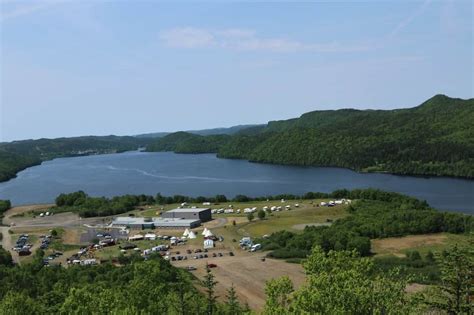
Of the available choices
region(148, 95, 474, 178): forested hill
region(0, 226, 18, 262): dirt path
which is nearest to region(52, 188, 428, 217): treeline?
region(0, 226, 18, 262): dirt path

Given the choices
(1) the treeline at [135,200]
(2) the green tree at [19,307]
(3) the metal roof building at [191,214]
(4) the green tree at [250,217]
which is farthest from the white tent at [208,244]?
(2) the green tree at [19,307]

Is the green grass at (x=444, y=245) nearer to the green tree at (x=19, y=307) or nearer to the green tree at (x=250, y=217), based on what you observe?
the green tree at (x=250, y=217)

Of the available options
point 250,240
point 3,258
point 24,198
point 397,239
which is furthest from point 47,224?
point 397,239

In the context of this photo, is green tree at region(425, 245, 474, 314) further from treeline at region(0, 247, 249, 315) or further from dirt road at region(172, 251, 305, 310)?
dirt road at region(172, 251, 305, 310)

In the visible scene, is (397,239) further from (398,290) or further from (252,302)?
(398,290)

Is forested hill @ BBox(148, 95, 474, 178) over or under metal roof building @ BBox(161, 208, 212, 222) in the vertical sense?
over

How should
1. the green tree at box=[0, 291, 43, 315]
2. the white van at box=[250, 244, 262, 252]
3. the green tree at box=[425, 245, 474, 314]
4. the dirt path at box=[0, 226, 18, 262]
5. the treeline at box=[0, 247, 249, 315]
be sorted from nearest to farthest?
1. the green tree at box=[425, 245, 474, 314]
2. the treeline at box=[0, 247, 249, 315]
3. the green tree at box=[0, 291, 43, 315]
4. the white van at box=[250, 244, 262, 252]
5. the dirt path at box=[0, 226, 18, 262]
